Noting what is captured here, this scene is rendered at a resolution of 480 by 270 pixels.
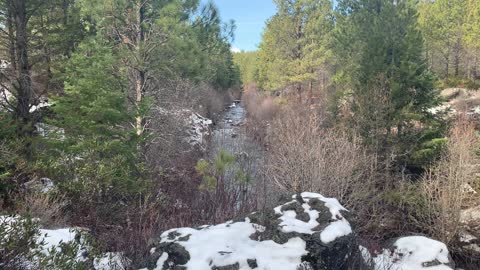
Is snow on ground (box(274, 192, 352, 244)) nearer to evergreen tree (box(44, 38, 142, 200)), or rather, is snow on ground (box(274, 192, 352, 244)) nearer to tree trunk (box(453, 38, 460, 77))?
evergreen tree (box(44, 38, 142, 200))

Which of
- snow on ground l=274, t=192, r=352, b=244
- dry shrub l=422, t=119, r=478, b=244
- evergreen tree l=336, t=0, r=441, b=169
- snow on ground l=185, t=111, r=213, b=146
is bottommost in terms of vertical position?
dry shrub l=422, t=119, r=478, b=244

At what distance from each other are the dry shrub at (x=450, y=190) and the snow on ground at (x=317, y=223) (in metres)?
6.46

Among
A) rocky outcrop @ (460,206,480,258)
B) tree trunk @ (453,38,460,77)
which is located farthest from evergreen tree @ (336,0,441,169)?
tree trunk @ (453,38,460,77)

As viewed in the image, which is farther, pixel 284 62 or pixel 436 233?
pixel 284 62

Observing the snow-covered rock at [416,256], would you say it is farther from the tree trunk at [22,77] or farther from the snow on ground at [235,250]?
the tree trunk at [22,77]

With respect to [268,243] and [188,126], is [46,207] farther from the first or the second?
[188,126]

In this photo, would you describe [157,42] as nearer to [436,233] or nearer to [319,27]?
[436,233]

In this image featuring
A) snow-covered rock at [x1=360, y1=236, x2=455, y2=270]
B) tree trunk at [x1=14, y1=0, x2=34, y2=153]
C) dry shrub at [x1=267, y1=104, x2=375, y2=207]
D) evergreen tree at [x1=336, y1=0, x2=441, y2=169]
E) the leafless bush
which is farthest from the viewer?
evergreen tree at [x1=336, y1=0, x2=441, y2=169]

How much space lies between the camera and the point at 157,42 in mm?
12125

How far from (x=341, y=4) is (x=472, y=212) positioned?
13.0 meters

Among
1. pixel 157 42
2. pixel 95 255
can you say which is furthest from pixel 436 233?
pixel 157 42

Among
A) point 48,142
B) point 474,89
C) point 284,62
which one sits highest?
point 284,62

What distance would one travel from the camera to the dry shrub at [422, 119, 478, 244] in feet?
34.4

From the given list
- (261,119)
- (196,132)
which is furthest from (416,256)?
(261,119)
